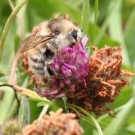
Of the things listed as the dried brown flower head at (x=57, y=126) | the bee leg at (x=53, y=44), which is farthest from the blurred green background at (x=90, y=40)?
the dried brown flower head at (x=57, y=126)

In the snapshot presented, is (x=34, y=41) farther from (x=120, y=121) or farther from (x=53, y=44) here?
(x=120, y=121)

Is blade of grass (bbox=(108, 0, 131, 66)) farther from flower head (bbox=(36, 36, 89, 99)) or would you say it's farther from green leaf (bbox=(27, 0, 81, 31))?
flower head (bbox=(36, 36, 89, 99))

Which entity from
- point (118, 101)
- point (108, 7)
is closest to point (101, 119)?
point (118, 101)

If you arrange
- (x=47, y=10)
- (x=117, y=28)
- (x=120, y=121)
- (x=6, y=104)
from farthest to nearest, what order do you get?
(x=117, y=28)
(x=47, y=10)
(x=6, y=104)
(x=120, y=121)

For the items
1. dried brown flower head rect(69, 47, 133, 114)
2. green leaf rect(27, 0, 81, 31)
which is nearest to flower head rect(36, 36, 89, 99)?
dried brown flower head rect(69, 47, 133, 114)

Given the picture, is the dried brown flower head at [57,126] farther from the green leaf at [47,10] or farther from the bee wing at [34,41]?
the green leaf at [47,10]

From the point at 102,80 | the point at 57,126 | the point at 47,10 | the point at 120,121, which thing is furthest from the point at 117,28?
the point at 57,126
